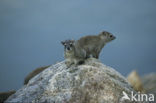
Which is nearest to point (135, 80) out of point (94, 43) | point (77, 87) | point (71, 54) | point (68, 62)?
point (94, 43)

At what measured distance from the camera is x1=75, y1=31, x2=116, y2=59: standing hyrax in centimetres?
1523

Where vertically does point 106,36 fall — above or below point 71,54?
above

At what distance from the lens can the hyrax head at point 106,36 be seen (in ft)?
58.8

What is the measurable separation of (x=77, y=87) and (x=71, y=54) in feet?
7.71

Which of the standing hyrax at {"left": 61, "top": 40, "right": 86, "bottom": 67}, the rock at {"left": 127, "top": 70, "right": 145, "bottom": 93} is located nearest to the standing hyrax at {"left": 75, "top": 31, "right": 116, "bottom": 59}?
the standing hyrax at {"left": 61, "top": 40, "right": 86, "bottom": 67}

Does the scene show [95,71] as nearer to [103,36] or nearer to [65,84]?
[65,84]

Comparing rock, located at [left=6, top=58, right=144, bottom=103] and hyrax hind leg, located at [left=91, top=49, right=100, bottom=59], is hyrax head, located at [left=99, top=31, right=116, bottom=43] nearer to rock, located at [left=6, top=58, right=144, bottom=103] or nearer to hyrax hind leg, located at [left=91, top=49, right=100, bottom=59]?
hyrax hind leg, located at [left=91, top=49, right=100, bottom=59]

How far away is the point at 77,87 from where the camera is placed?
11125 millimetres

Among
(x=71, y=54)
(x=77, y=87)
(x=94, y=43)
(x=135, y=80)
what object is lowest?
(x=77, y=87)

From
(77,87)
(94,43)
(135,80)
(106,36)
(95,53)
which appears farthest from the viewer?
(135,80)

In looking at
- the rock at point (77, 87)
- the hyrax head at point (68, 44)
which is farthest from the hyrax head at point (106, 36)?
the rock at point (77, 87)

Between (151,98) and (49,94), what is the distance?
177 inches

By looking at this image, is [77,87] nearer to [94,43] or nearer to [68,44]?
[68,44]

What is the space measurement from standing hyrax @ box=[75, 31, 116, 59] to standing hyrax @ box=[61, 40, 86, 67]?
0.97 metres
